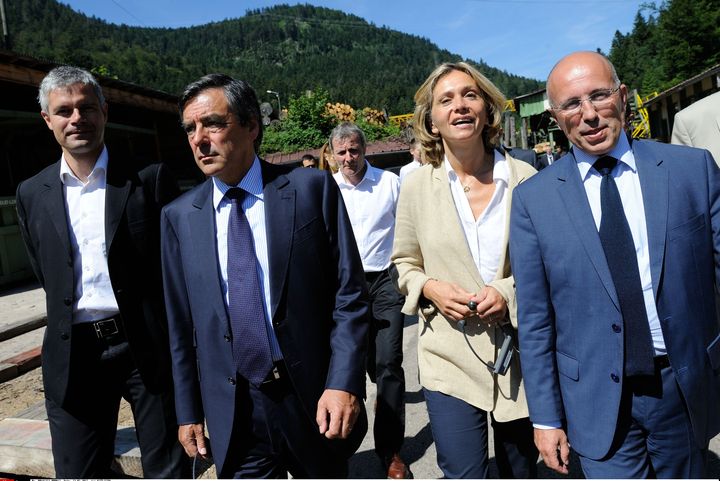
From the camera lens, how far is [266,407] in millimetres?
2041

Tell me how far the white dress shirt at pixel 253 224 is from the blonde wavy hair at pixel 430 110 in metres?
0.87

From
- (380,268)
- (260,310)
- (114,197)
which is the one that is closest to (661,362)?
(260,310)

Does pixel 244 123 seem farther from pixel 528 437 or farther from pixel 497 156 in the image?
pixel 528 437

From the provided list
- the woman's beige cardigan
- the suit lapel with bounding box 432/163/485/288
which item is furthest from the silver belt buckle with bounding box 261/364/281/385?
the suit lapel with bounding box 432/163/485/288

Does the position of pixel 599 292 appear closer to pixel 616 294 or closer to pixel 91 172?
pixel 616 294

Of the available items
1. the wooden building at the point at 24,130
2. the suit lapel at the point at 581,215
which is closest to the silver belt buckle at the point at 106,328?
the suit lapel at the point at 581,215

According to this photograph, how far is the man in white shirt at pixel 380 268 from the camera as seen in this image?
135 inches

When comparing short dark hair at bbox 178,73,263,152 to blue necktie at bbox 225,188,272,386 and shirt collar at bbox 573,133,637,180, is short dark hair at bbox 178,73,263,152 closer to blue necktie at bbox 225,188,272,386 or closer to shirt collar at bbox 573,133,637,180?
blue necktie at bbox 225,188,272,386

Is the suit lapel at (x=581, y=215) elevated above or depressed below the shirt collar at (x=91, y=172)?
below

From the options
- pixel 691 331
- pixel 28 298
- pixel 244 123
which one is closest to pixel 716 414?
pixel 691 331

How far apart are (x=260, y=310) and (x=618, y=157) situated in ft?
4.69

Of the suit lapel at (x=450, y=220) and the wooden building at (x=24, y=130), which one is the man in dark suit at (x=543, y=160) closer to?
the suit lapel at (x=450, y=220)

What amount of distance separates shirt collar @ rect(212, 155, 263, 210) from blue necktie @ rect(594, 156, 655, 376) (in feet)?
4.31

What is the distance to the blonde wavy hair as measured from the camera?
2.48 meters
